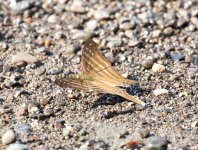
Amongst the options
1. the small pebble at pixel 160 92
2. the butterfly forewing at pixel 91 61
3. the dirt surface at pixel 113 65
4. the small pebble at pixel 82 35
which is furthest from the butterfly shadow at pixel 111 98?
the small pebble at pixel 82 35

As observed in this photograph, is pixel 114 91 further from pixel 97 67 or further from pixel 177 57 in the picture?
pixel 177 57

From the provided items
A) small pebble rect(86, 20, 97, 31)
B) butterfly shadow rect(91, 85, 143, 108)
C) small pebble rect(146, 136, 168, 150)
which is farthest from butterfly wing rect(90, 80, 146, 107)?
small pebble rect(86, 20, 97, 31)

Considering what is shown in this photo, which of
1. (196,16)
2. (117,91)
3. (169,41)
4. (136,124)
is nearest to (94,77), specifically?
(117,91)

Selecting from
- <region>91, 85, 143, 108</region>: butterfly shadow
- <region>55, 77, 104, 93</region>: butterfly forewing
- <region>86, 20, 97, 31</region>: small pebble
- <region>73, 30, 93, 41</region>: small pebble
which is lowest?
<region>91, 85, 143, 108</region>: butterfly shadow

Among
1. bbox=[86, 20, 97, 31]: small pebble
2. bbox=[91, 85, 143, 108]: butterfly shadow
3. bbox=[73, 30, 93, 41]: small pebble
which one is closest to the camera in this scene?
bbox=[91, 85, 143, 108]: butterfly shadow

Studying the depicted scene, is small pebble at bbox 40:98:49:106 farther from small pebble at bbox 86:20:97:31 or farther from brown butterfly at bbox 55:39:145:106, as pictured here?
small pebble at bbox 86:20:97:31

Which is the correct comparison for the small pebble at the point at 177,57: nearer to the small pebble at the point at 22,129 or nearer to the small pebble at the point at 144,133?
the small pebble at the point at 144,133

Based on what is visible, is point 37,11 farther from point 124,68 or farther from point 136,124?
point 136,124
